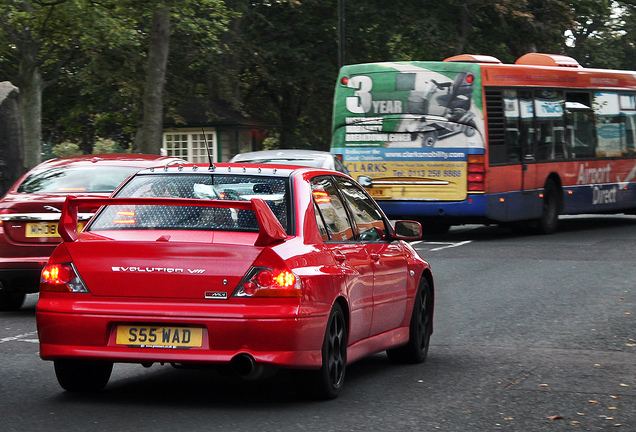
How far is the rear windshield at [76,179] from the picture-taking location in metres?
11.9

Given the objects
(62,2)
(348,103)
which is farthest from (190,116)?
(348,103)

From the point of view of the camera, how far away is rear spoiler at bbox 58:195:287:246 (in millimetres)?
6484

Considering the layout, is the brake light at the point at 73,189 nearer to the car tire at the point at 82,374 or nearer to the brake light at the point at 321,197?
the car tire at the point at 82,374

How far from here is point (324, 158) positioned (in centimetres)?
1834

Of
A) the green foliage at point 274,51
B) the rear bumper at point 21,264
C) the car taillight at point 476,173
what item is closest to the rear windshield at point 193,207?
the rear bumper at point 21,264

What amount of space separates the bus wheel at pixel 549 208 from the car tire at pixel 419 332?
13661 mm

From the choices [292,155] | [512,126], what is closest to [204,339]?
[292,155]

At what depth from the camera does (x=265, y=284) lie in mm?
6453

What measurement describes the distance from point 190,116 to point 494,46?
11278 millimetres

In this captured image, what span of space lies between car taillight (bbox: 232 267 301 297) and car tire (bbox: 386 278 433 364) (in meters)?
2.39

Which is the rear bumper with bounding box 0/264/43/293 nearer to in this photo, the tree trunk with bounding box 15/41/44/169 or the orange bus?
the orange bus

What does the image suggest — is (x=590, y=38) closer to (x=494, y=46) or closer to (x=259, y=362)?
(x=494, y=46)

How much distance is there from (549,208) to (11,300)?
1278 cm

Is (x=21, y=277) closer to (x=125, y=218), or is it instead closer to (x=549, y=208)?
(x=125, y=218)
